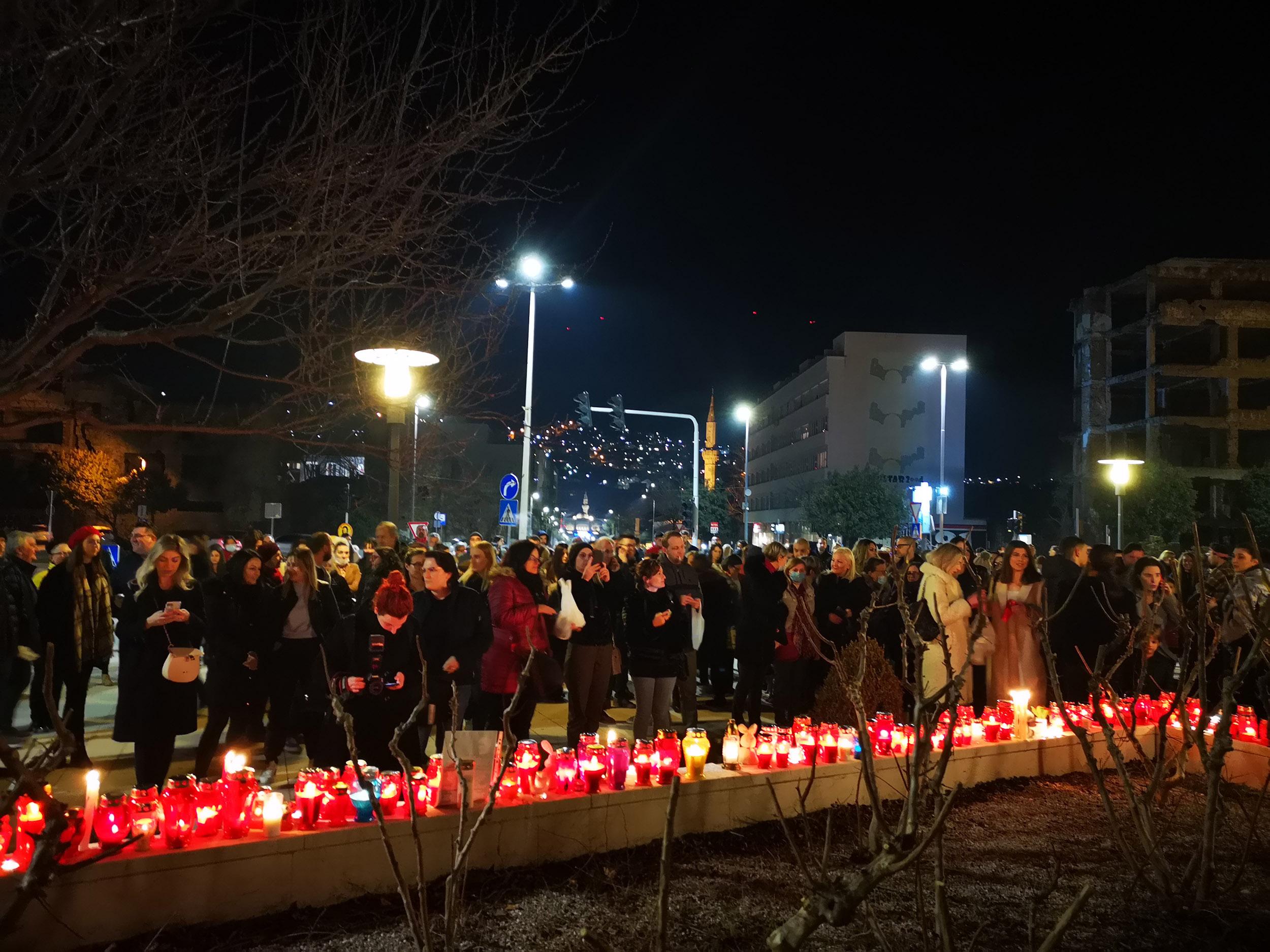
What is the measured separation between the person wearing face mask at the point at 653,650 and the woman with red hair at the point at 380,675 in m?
2.41

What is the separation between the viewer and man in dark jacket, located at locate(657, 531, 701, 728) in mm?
8508

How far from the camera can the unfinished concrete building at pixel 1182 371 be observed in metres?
54.8

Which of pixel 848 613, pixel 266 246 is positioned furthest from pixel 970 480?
pixel 266 246

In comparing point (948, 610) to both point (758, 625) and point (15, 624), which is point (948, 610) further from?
point (15, 624)

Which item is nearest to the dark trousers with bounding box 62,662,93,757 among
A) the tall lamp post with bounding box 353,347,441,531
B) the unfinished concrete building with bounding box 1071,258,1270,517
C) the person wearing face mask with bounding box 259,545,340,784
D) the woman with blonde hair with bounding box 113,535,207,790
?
the person wearing face mask with bounding box 259,545,340,784

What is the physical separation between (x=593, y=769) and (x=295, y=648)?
3316mm

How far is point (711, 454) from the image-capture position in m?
114

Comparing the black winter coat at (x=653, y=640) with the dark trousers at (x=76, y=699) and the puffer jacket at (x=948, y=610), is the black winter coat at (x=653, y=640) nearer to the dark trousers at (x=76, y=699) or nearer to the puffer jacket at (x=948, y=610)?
the puffer jacket at (x=948, y=610)

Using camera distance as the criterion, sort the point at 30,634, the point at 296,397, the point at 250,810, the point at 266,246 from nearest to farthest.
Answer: the point at 250,810 < the point at 266,246 < the point at 296,397 < the point at 30,634

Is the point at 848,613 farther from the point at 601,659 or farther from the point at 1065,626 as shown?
the point at 601,659

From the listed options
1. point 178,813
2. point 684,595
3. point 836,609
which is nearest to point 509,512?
point 836,609

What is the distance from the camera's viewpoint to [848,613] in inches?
398

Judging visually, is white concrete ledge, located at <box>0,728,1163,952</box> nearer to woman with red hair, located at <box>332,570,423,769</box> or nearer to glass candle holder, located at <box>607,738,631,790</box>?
glass candle holder, located at <box>607,738,631,790</box>

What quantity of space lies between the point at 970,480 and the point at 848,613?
83.1 meters
